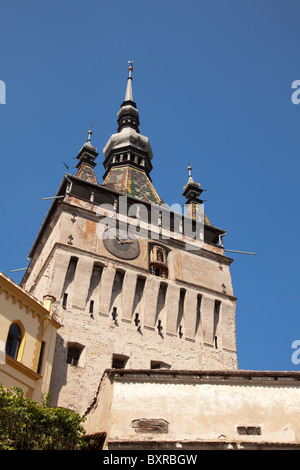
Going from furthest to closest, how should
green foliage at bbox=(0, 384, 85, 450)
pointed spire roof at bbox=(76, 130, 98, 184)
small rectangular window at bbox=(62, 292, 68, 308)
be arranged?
pointed spire roof at bbox=(76, 130, 98, 184) < small rectangular window at bbox=(62, 292, 68, 308) < green foliage at bbox=(0, 384, 85, 450)

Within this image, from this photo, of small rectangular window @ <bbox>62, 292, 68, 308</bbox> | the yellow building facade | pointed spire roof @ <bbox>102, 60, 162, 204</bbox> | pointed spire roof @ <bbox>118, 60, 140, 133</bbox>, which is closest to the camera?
the yellow building facade

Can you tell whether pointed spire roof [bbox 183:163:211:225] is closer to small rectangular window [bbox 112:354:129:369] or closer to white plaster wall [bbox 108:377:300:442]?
small rectangular window [bbox 112:354:129:369]

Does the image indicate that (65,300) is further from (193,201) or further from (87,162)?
(193,201)

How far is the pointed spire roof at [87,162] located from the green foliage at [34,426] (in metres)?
16.4

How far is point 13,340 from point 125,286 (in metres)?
7.36

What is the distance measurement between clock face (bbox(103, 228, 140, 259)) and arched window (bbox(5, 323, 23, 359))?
763 cm

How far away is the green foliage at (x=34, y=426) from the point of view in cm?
1280

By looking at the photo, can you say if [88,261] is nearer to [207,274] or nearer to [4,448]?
[207,274]

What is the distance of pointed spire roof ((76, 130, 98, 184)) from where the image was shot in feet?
98.3

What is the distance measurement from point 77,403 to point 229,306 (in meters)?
9.17

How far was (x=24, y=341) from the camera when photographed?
18172 millimetres

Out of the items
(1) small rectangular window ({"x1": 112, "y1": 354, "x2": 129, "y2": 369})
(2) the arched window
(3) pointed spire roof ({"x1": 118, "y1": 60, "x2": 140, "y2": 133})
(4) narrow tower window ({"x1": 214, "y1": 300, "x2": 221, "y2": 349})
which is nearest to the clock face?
(4) narrow tower window ({"x1": 214, "y1": 300, "x2": 221, "y2": 349})

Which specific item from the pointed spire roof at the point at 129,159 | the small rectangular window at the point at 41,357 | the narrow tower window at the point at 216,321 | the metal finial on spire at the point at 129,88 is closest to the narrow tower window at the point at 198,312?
the narrow tower window at the point at 216,321

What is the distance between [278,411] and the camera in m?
15.2
